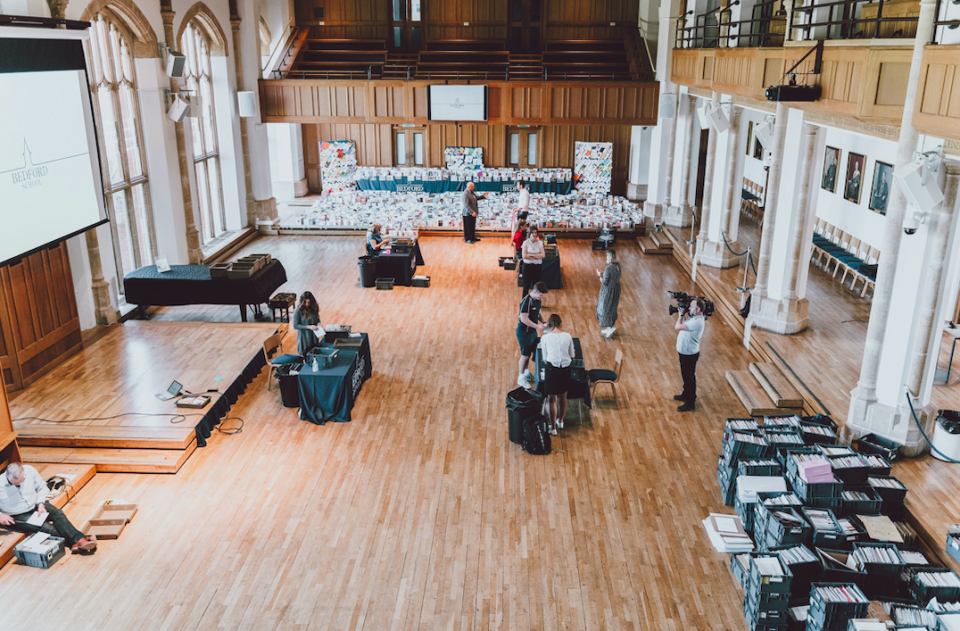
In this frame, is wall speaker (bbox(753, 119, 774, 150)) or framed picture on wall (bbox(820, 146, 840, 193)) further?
framed picture on wall (bbox(820, 146, 840, 193))

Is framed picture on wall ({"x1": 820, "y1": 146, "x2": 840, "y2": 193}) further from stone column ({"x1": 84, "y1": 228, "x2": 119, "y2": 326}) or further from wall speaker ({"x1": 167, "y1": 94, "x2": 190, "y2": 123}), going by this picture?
stone column ({"x1": 84, "y1": 228, "x2": 119, "y2": 326})

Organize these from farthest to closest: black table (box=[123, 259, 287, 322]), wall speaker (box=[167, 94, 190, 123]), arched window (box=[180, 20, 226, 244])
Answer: arched window (box=[180, 20, 226, 244])
wall speaker (box=[167, 94, 190, 123])
black table (box=[123, 259, 287, 322])

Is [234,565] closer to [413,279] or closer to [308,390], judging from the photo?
[308,390]

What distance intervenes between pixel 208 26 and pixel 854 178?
14.2 m

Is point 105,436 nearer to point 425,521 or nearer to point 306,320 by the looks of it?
point 306,320

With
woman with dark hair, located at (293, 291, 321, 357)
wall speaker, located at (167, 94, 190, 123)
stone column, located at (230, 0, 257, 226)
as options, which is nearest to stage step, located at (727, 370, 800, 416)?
woman with dark hair, located at (293, 291, 321, 357)

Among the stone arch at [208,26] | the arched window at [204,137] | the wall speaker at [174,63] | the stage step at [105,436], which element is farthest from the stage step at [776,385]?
the stone arch at [208,26]

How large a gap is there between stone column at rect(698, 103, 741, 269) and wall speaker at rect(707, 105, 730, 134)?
24cm

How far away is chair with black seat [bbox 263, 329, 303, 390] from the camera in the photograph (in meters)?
10.0

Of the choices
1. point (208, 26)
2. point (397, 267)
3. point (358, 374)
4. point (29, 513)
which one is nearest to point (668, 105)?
point (397, 267)

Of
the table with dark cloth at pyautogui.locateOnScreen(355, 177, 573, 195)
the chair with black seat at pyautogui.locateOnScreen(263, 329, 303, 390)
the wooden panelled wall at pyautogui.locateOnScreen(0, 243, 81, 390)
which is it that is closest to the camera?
the wooden panelled wall at pyautogui.locateOnScreen(0, 243, 81, 390)

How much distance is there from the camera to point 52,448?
8586 millimetres

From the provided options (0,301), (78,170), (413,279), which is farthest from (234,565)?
(413,279)

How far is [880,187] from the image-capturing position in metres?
13.3
